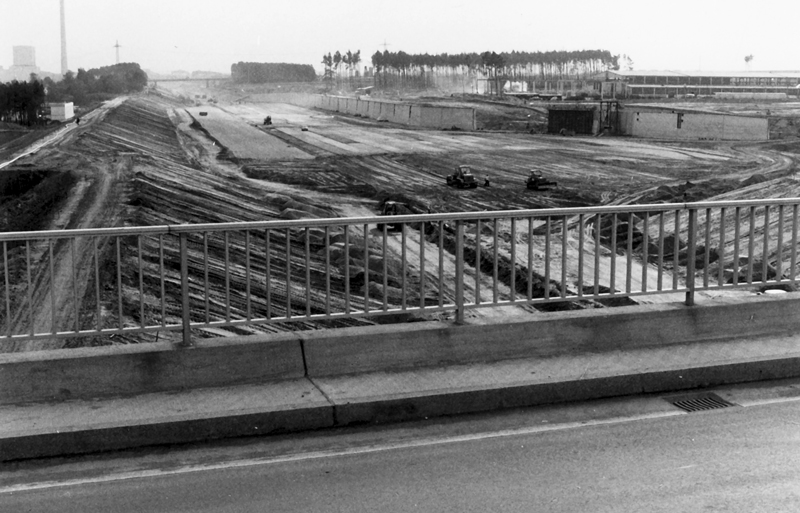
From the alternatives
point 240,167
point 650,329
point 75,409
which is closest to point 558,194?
point 240,167

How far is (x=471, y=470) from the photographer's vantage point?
5.89m

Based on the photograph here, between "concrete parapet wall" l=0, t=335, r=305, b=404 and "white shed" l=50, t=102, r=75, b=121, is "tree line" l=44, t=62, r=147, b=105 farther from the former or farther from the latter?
"concrete parapet wall" l=0, t=335, r=305, b=404

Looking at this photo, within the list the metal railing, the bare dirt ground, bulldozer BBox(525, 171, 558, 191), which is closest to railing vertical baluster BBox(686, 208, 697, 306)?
the metal railing

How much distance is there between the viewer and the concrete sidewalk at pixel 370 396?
6.31 meters

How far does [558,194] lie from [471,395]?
34855mm

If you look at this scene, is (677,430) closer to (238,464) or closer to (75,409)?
(238,464)

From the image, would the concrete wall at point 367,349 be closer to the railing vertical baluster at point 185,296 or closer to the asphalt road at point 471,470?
the railing vertical baluster at point 185,296

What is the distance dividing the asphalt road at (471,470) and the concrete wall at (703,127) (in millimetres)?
64545

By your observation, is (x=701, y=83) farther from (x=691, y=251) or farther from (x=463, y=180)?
(x=691, y=251)

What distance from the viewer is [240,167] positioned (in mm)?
49219

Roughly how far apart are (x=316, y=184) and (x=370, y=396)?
37.3m

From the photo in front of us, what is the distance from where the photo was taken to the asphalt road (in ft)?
17.8

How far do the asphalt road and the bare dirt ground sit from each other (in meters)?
2.13

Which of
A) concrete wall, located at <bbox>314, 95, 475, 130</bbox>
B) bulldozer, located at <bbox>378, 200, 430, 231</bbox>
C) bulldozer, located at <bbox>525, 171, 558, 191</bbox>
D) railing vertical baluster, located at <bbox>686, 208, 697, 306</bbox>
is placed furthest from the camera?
concrete wall, located at <bbox>314, 95, 475, 130</bbox>
